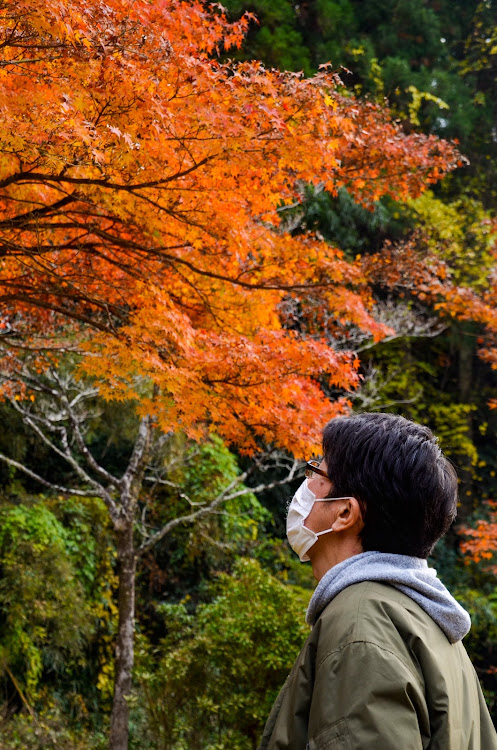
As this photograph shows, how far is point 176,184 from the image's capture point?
11.9 ft

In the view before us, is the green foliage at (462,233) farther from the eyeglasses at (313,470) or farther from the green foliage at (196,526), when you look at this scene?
the eyeglasses at (313,470)

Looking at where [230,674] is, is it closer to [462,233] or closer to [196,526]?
[196,526]

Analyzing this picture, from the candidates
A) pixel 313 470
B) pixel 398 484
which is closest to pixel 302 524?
pixel 313 470

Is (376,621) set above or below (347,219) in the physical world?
below

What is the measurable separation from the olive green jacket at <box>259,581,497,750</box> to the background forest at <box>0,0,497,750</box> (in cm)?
225

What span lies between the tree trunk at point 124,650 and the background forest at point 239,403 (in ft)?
0.15

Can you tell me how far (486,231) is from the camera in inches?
420

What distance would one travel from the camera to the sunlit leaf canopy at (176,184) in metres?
2.92

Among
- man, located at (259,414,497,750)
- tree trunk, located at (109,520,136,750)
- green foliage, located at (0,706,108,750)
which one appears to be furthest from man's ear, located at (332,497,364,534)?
green foliage, located at (0,706,108,750)

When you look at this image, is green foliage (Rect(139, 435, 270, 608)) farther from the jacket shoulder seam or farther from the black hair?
the jacket shoulder seam

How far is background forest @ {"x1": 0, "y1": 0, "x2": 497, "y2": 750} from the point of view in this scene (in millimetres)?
4312

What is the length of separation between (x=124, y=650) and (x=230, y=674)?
52.1 inches

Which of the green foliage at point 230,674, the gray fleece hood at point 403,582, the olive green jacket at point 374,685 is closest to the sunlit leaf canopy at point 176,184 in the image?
the green foliage at point 230,674

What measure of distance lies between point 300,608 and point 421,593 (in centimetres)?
446
